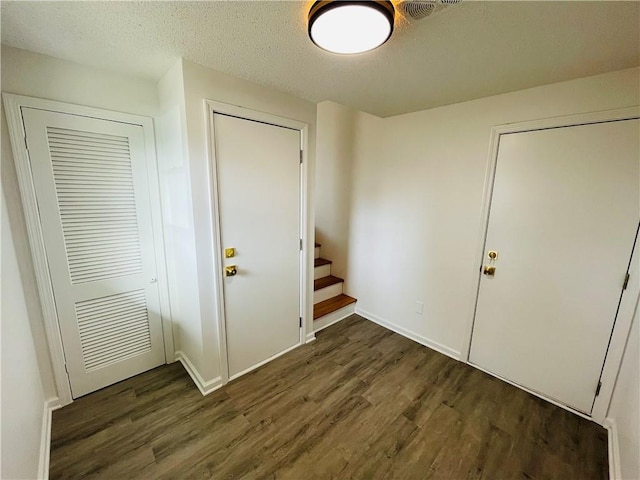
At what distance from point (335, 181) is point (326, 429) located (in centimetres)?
260

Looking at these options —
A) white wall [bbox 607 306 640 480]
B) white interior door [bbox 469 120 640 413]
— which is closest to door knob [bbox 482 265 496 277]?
white interior door [bbox 469 120 640 413]

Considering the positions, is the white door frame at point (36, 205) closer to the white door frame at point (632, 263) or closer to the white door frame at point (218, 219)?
the white door frame at point (218, 219)

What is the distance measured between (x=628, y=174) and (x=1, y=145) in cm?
364

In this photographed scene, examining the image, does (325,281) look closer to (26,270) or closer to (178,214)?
(178,214)

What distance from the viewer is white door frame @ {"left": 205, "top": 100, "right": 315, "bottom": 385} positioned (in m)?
1.77

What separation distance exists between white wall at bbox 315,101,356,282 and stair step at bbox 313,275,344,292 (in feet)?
0.26

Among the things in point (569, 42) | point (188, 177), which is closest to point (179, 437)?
point (188, 177)

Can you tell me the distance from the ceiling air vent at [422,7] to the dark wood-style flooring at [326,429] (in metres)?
2.29

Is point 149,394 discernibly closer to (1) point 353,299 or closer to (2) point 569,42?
(1) point 353,299

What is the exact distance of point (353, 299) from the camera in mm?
3283

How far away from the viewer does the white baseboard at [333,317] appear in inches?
114

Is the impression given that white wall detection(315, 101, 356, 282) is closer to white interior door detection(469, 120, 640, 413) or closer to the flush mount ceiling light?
white interior door detection(469, 120, 640, 413)

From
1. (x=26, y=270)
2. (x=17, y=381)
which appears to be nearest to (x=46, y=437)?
(x=17, y=381)

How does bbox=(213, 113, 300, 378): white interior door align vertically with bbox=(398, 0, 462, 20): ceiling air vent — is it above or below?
below
